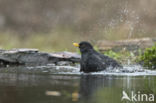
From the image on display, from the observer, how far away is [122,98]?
13.8 feet

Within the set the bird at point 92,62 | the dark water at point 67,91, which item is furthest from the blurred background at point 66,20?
the dark water at point 67,91

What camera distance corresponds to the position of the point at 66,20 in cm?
2041

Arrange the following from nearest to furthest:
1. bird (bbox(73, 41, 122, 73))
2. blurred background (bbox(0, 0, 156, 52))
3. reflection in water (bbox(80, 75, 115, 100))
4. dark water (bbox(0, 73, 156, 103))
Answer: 1. dark water (bbox(0, 73, 156, 103))
2. reflection in water (bbox(80, 75, 115, 100))
3. bird (bbox(73, 41, 122, 73))
4. blurred background (bbox(0, 0, 156, 52))

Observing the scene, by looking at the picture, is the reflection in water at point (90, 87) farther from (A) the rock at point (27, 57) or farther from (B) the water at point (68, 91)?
(A) the rock at point (27, 57)

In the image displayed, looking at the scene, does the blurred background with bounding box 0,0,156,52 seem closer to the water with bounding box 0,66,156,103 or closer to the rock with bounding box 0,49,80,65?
the rock with bounding box 0,49,80,65

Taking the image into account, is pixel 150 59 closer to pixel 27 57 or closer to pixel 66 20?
pixel 27 57

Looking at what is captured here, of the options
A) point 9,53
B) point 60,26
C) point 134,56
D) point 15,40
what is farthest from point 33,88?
point 60,26

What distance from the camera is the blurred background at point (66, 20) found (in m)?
17.3

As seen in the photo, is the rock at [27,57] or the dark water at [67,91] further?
the rock at [27,57]

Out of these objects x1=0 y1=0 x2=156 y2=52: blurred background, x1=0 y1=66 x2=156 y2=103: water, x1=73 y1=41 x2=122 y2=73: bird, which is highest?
x1=0 y1=0 x2=156 y2=52: blurred background

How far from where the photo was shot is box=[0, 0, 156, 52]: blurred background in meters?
17.3

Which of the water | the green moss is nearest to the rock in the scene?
the green moss

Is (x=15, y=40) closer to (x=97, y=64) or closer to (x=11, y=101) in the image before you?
(x=97, y=64)

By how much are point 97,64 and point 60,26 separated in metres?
12.6
